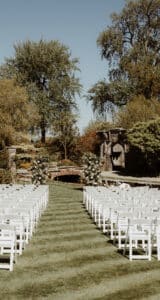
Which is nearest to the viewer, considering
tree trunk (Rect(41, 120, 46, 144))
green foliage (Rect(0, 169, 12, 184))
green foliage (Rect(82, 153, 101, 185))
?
green foliage (Rect(82, 153, 101, 185))

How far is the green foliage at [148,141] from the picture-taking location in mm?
40281

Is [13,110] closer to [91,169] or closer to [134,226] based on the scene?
[91,169]

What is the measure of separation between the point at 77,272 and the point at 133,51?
141ft

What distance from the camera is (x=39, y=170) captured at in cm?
3077

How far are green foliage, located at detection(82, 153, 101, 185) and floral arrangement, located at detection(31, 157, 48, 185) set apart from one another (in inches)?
132

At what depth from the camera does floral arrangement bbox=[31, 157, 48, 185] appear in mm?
30688

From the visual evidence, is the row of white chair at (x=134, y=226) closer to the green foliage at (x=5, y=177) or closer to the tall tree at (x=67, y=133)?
the green foliage at (x=5, y=177)

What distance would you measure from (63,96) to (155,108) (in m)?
14.7

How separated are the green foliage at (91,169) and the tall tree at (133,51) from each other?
2142cm

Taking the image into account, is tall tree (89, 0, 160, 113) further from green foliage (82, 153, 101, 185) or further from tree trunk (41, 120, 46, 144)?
green foliage (82, 153, 101, 185)

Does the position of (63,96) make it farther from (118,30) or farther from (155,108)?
A: (155,108)

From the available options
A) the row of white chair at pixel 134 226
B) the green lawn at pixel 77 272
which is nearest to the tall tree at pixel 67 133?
the row of white chair at pixel 134 226

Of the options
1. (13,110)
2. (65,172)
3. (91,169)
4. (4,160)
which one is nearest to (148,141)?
(65,172)

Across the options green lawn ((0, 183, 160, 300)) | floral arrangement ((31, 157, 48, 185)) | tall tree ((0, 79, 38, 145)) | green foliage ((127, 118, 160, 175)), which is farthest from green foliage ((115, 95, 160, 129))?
green lawn ((0, 183, 160, 300))
